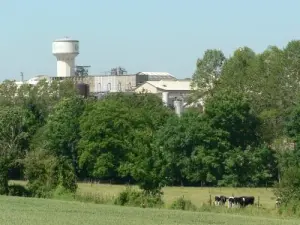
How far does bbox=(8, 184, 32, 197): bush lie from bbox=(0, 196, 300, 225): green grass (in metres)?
11.7

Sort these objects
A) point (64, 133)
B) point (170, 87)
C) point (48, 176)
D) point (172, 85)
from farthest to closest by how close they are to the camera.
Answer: point (172, 85) → point (170, 87) → point (64, 133) → point (48, 176)

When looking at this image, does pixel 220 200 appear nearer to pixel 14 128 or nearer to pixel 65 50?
pixel 14 128

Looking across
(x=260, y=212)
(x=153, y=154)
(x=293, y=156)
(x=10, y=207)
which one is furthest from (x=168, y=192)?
(x=10, y=207)

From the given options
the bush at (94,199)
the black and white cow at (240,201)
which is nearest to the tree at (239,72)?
the black and white cow at (240,201)

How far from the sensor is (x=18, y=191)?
2527 inches

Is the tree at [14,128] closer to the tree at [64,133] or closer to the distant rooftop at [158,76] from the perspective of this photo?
the tree at [64,133]

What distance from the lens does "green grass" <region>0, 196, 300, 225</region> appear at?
40594 mm

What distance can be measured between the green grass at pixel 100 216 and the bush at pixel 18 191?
11671mm

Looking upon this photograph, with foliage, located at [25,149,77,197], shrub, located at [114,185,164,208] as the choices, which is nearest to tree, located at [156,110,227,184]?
foliage, located at [25,149,77,197]

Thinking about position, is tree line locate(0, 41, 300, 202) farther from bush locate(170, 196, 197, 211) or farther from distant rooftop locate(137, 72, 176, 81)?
distant rooftop locate(137, 72, 176, 81)

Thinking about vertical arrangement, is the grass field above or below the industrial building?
below

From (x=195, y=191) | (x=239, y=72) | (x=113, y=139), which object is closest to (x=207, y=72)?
(x=239, y=72)

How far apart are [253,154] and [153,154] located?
1316 centimetres

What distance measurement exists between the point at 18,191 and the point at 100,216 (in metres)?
21.5
